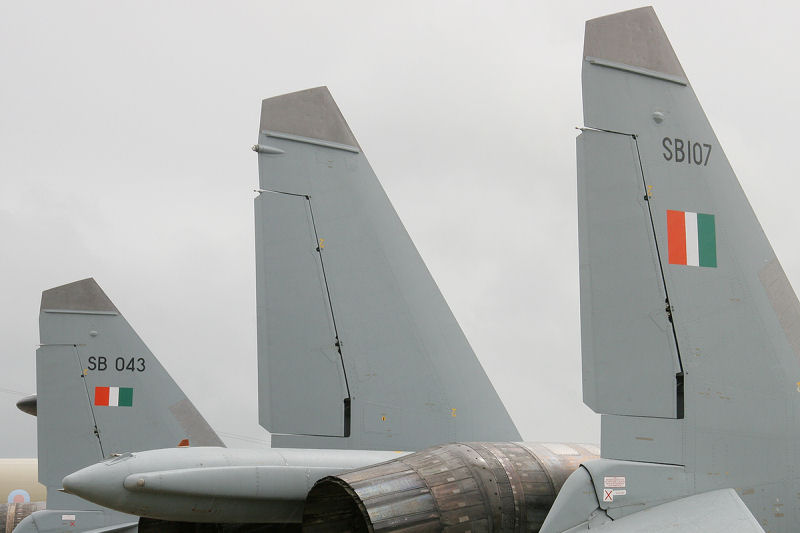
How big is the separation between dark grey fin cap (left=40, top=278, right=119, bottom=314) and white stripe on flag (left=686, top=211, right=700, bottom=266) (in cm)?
942

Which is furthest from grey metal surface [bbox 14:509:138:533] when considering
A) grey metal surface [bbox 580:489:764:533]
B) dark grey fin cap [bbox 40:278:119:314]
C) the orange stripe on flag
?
the orange stripe on flag

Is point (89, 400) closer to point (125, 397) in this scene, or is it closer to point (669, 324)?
point (125, 397)

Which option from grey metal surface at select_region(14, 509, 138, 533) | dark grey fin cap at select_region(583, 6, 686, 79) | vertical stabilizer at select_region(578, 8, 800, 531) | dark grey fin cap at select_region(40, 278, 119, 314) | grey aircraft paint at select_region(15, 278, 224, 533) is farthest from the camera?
dark grey fin cap at select_region(40, 278, 119, 314)

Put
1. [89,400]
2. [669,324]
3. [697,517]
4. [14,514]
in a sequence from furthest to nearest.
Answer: [14,514] < [89,400] < [669,324] < [697,517]

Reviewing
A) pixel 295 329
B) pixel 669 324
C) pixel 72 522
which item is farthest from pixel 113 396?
pixel 669 324

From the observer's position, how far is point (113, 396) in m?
12.3

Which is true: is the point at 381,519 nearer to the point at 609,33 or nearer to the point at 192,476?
the point at 192,476

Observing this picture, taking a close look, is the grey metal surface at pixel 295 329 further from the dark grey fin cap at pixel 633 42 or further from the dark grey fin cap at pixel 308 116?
the dark grey fin cap at pixel 633 42

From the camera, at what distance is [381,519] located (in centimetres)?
504

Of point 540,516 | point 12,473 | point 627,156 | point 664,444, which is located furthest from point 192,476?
point 12,473

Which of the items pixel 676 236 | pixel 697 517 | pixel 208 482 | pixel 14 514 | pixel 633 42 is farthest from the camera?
pixel 14 514

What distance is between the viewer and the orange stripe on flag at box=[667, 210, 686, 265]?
17.0ft

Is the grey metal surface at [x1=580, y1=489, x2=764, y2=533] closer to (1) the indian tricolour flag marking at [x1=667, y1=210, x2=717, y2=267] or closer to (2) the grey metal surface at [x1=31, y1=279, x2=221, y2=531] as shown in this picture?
(1) the indian tricolour flag marking at [x1=667, y1=210, x2=717, y2=267]

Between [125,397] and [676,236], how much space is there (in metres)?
9.11
